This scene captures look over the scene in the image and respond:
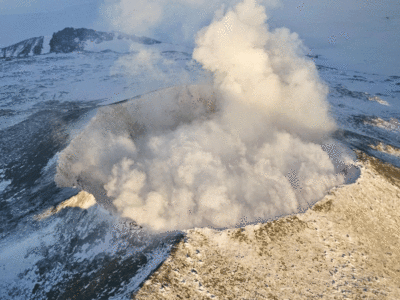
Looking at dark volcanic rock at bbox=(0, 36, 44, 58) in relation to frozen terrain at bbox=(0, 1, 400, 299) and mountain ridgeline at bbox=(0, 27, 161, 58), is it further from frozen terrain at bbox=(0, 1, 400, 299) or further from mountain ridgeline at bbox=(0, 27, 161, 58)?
frozen terrain at bbox=(0, 1, 400, 299)

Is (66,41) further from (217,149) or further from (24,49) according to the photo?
(217,149)

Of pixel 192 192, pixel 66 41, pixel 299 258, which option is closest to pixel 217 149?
pixel 192 192

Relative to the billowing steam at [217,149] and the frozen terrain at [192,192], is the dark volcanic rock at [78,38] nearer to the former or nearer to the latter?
the frozen terrain at [192,192]

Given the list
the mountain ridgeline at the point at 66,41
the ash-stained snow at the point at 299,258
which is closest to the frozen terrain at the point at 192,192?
the ash-stained snow at the point at 299,258

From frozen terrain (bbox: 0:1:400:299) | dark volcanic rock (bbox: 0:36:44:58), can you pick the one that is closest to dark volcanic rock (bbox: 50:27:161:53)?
dark volcanic rock (bbox: 0:36:44:58)

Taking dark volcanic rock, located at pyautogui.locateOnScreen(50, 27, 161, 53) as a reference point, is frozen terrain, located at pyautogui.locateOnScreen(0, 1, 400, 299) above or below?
below

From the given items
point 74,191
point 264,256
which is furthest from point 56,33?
point 264,256

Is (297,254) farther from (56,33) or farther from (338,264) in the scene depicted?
(56,33)
